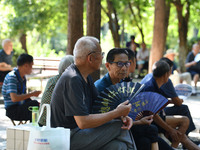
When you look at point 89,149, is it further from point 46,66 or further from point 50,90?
point 46,66

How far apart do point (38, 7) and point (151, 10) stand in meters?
10.0

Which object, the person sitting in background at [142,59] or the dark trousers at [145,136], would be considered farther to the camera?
the person sitting in background at [142,59]

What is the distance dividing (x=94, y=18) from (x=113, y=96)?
4.58m

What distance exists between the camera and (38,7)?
24.5 m

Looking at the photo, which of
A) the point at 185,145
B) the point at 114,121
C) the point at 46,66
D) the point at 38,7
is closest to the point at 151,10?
the point at 38,7

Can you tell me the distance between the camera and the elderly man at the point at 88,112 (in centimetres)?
407

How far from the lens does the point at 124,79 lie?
5.94 metres

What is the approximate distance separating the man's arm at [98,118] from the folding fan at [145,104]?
2.06ft

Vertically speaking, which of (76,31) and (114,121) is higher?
(76,31)

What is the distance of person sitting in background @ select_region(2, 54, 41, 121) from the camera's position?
6836 millimetres

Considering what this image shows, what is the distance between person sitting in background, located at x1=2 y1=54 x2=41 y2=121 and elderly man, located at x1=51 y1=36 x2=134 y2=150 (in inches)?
102

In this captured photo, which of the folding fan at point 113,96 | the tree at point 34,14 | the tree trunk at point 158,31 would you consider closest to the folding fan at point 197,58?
the tree trunk at point 158,31

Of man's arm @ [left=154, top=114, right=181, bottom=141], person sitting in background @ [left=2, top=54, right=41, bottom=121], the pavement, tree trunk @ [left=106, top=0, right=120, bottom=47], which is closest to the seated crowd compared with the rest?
man's arm @ [left=154, top=114, right=181, bottom=141]

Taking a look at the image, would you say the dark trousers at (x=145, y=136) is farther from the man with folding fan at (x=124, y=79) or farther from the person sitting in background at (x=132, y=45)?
the person sitting in background at (x=132, y=45)
